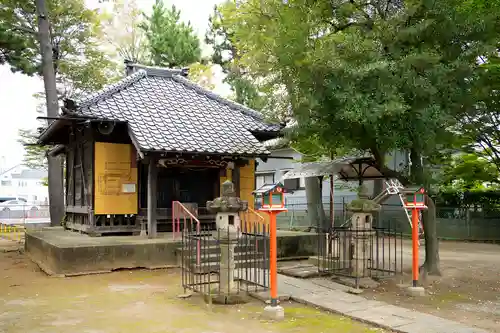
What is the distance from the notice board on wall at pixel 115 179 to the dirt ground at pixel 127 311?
3464mm

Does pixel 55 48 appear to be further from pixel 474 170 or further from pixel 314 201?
pixel 474 170

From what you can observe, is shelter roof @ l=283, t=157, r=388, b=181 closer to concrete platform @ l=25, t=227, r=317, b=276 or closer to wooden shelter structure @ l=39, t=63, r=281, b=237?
wooden shelter structure @ l=39, t=63, r=281, b=237

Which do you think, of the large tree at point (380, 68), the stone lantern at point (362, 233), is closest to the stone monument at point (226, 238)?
the large tree at point (380, 68)

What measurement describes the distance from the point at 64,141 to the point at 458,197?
18.0 metres

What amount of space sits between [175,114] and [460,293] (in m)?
9.70

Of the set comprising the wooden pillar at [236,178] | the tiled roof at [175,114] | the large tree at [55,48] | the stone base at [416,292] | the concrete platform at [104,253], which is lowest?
the stone base at [416,292]

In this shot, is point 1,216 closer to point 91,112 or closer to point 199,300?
point 91,112

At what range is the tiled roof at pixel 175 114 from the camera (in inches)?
518

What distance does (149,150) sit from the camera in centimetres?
1206

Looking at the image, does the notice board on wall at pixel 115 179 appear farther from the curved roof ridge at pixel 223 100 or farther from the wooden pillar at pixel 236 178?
the curved roof ridge at pixel 223 100

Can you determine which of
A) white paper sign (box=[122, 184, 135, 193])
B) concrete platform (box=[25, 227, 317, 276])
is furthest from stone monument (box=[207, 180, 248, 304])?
white paper sign (box=[122, 184, 135, 193])

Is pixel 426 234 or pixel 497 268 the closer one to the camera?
pixel 426 234

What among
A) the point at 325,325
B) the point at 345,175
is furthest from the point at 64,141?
the point at 325,325

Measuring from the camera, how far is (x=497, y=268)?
42.9 ft
